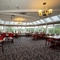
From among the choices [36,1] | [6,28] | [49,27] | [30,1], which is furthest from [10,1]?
[6,28]

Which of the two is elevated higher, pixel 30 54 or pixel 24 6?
pixel 24 6

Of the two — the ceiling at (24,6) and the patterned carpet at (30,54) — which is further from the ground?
the ceiling at (24,6)

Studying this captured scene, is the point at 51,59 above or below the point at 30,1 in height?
below

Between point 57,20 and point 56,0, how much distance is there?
5652 millimetres

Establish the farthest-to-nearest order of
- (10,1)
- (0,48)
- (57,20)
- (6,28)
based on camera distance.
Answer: (6,28)
(57,20)
(0,48)
(10,1)

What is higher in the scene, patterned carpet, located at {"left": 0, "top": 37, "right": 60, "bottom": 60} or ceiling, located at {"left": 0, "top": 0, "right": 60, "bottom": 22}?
ceiling, located at {"left": 0, "top": 0, "right": 60, "bottom": 22}

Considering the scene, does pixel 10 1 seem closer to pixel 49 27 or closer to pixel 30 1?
pixel 30 1

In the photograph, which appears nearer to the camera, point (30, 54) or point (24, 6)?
point (30, 54)

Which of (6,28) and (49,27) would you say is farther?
(6,28)

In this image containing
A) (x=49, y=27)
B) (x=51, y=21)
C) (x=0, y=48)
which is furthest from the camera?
(x=49, y=27)

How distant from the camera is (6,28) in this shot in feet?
52.4

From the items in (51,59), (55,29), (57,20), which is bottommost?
(51,59)

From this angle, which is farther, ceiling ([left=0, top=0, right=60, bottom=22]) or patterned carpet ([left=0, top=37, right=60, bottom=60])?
ceiling ([left=0, top=0, right=60, bottom=22])

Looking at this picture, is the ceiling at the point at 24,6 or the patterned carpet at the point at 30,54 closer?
the patterned carpet at the point at 30,54
